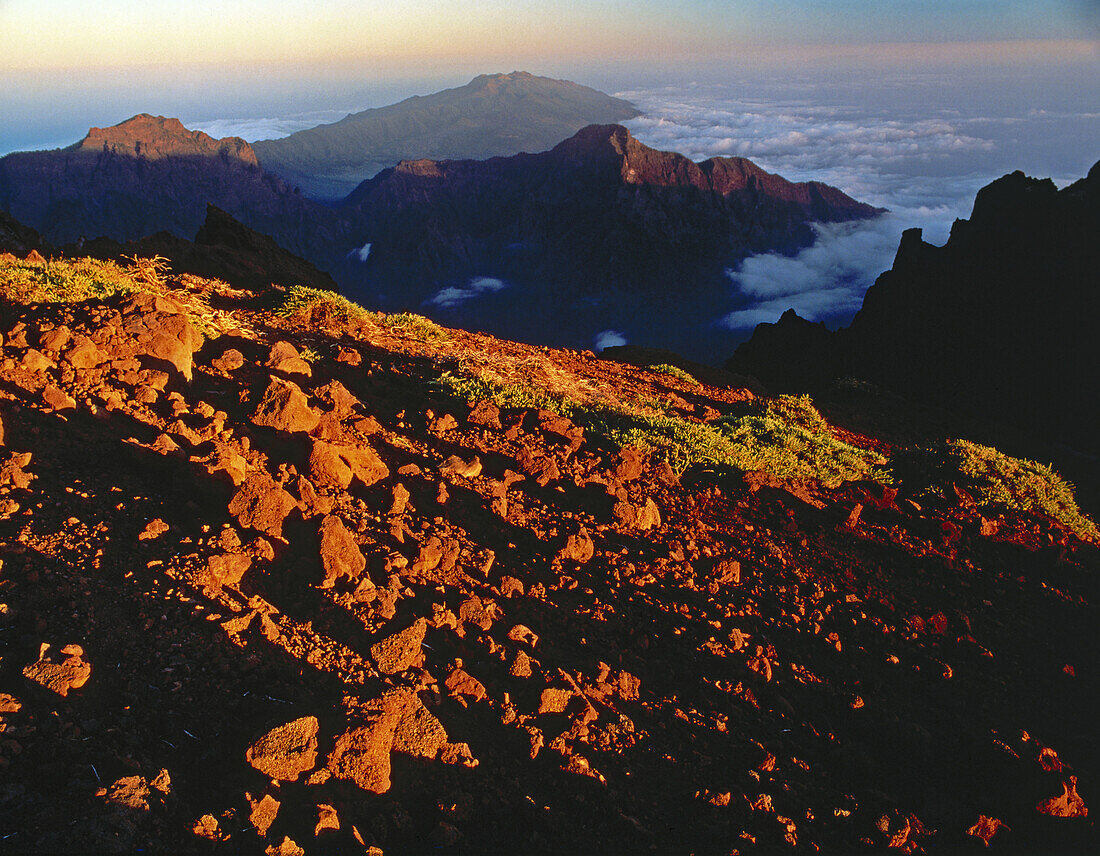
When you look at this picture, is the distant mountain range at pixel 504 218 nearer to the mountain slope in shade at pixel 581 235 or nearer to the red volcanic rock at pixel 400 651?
the mountain slope in shade at pixel 581 235

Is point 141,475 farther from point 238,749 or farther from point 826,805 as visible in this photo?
point 826,805

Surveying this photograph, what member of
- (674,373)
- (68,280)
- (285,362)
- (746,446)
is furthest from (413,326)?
(674,373)

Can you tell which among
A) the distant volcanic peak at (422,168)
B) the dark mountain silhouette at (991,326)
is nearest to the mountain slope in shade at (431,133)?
the distant volcanic peak at (422,168)

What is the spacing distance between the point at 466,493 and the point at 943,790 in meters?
2.92

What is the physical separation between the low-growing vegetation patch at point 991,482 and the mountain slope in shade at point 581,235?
216 feet

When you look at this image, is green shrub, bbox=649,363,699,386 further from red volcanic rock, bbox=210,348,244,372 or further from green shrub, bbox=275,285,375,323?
red volcanic rock, bbox=210,348,244,372

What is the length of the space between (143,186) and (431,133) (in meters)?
91.2

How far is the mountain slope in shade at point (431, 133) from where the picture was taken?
11681cm

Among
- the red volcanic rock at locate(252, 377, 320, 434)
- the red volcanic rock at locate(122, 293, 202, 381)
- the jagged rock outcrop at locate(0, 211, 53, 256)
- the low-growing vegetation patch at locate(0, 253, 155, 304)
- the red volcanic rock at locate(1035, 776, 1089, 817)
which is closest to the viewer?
the red volcanic rock at locate(1035, 776, 1089, 817)

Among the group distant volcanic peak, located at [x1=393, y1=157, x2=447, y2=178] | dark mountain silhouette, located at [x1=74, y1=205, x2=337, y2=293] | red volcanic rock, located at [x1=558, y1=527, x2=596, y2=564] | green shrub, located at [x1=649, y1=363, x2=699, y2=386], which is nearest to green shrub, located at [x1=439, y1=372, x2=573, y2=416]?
red volcanic rock, located at [x1=558, y1=527, x2=596, y2=564]

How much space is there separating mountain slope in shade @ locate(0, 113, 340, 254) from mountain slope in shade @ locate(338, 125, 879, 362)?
12675mm

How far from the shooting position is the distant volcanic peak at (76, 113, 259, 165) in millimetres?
69812

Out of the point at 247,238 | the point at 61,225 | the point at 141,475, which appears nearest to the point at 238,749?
the point at 141,475

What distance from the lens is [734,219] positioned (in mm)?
83062
